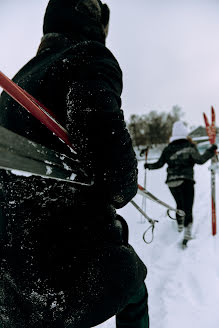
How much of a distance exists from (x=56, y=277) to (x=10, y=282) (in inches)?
7.2

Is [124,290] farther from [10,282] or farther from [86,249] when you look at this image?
[10,282]

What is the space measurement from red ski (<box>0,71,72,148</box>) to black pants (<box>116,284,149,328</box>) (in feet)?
2.45

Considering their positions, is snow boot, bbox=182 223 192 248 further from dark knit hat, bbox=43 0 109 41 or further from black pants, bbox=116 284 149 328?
dark knit hat, bbox=43 0 109 41

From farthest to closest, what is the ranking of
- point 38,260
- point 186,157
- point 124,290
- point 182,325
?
point 186,157
point 182,325
point 124,290
point 38,260

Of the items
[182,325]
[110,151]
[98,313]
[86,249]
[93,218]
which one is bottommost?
[182,325]

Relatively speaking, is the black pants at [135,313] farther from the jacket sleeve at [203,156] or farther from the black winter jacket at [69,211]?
the jacket sleeve at [203,156]

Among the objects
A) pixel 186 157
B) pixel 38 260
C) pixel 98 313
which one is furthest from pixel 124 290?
pixel 186 157

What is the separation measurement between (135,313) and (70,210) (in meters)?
0.62

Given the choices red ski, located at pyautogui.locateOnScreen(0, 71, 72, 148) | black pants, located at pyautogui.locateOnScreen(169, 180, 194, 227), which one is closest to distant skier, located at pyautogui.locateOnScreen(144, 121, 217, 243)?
black pants, located at pyautogui.locateOnScreen(169, 180, 194, 227)

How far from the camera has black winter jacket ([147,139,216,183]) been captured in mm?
3985

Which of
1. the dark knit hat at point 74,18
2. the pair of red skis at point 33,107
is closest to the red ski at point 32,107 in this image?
the pair of red skis at point 33,107

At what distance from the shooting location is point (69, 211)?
0.83m

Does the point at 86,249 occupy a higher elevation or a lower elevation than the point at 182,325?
higher

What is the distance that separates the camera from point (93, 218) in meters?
0.87
